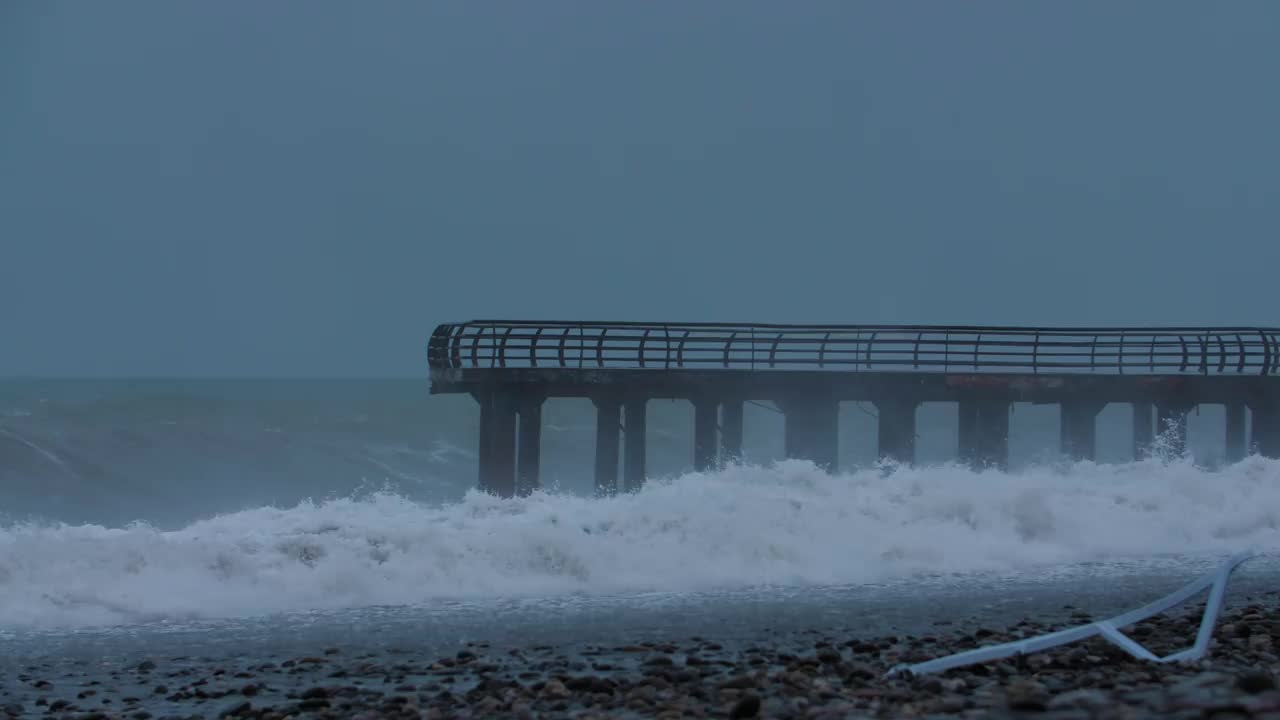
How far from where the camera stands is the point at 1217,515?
2008 centimetres

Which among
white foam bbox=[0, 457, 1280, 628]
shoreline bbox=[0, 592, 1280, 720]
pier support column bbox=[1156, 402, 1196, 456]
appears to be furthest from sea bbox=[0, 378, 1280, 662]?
shoreline bbox=[0, 592, 1280, 720]

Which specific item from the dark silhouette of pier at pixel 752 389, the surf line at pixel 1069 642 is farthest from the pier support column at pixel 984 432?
the surf line at pixel 1069 642

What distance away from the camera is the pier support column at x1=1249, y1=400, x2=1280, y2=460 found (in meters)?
23.8

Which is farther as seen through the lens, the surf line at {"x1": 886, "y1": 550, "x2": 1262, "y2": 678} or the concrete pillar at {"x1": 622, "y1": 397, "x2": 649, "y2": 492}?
the concrete pillar at {"x1": 622, "y1": 397, "x2": 649, "y2": 492}

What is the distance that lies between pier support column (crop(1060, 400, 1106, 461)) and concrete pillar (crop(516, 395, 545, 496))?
317 inches

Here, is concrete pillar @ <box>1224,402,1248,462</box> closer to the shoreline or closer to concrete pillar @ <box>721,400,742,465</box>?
concrete pillar @ <box>721,400,742,465</box>

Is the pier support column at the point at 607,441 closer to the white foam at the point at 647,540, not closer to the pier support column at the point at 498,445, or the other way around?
the white foam at the point at 647,540

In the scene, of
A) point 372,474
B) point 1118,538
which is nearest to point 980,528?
point 1118,538

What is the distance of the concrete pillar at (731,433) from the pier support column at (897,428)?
2127 mm

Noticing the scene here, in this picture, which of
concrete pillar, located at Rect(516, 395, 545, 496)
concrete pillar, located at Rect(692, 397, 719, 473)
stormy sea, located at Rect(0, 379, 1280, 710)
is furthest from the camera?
concrete pillar, located at Rect(692, 397, 719, 473)

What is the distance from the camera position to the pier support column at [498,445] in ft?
67.4

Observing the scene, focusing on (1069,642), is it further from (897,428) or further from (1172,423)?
(1172,423)

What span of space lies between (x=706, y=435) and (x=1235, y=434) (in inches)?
385

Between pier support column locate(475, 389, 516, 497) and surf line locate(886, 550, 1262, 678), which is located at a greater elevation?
pier support column locate(475, 389, 516, 497)
